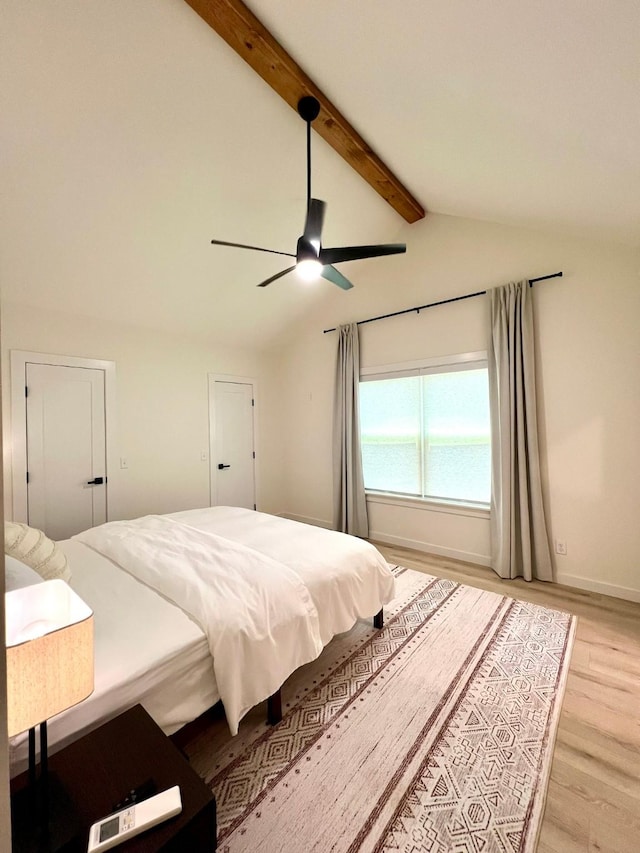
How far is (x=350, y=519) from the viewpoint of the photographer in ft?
14.3

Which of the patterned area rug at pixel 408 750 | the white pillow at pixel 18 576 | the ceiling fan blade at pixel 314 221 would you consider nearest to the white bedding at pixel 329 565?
Answer: the patterned area rug at pixel 408 750

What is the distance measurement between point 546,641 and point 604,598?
93cm

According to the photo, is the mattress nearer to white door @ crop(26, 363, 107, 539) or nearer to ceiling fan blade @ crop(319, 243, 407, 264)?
white door @ crop(26, 363, 107, 539)

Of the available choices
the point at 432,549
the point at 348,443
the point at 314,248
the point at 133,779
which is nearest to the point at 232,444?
the point at 348,443

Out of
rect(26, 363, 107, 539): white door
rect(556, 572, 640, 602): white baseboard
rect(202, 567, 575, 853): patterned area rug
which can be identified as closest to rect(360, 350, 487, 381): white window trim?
rect(556, 572, 640, 602): white baseboard

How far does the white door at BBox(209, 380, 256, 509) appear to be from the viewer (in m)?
4.56

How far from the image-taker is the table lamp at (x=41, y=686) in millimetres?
870

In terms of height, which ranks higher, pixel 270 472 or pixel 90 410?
pixel 90 410

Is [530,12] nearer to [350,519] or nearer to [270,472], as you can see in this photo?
[350,519]

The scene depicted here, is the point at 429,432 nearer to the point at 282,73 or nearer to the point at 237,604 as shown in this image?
the point at 237,604

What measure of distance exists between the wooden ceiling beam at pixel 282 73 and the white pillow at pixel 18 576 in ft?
8.68

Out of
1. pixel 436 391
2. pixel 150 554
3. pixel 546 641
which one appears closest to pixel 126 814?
pixel 150 554

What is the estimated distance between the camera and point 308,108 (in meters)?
2.29

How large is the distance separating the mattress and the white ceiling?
254cm
